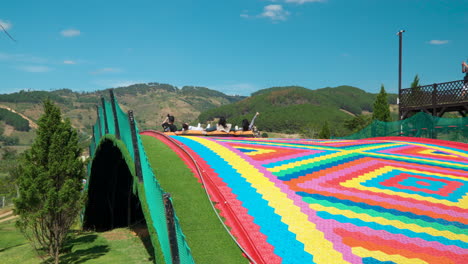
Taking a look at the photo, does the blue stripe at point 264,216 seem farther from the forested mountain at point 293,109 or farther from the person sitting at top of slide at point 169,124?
the forested mountain at point 293,109

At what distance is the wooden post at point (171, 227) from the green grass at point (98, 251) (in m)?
6.46

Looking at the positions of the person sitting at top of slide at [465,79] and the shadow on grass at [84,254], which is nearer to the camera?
the shadow on grass at [84,254]

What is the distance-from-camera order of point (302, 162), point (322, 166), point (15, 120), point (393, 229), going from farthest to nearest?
point (15, 120) < point (302, 162) < point (322, 166) < point (393, 229)

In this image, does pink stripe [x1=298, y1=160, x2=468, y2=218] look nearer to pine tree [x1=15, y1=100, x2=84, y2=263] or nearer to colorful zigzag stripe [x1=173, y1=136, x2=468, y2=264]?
colorful zigzag stripe [x1=173, y1=136, x2=468, y2=264]

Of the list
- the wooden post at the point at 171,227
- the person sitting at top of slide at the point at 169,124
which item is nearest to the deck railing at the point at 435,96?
the person sitting at top of slide at the point at 169,124

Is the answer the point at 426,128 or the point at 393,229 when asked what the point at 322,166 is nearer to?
the point at 393,229

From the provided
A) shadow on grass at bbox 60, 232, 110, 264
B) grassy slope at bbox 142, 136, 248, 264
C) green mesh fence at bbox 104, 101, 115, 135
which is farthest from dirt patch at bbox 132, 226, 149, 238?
grassy slope at bbox 142, 136, 248, 264

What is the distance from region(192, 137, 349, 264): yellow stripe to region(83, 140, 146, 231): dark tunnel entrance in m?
5.31

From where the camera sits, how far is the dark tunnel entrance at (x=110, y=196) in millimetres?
13383

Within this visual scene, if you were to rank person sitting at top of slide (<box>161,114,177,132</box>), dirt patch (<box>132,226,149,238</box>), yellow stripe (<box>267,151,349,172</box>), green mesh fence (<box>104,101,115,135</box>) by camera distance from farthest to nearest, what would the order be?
person sitting at top of slide (<box>161,114,177,132</box>), dirt patch (<box>132,226,149,238</box>), green mesh fence (<box>104,101,115,135</box>), yellow stripe (<box>267,151,349,172</box>)

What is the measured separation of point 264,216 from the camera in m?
6.29

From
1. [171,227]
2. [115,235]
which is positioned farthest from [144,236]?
[171,227]

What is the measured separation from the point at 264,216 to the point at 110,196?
10828 mm

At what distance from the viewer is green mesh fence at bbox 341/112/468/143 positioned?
16609 mm
